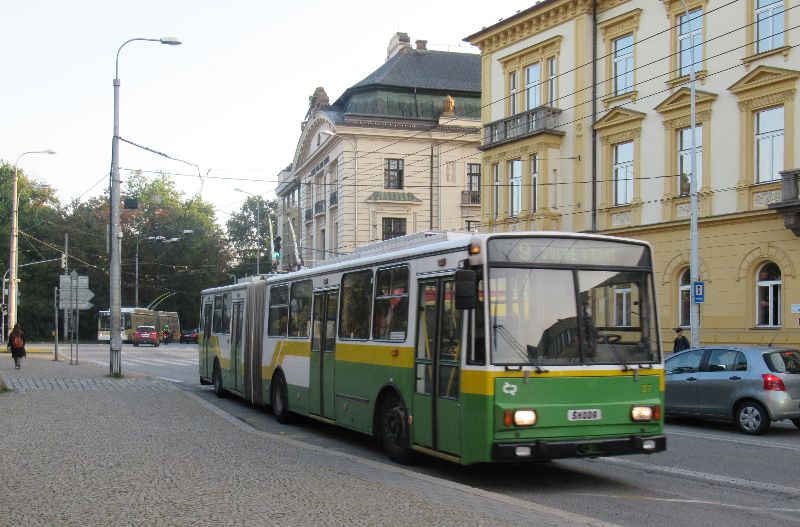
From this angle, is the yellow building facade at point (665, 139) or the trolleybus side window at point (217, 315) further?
the yellow building facade at point (665, 139)

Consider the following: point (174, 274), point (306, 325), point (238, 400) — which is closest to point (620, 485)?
point (306, 325)

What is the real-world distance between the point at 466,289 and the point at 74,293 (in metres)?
26.4

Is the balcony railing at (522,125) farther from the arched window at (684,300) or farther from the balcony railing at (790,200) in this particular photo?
the balcony railing at (790,200)

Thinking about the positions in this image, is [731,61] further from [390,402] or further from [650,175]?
[390,402]

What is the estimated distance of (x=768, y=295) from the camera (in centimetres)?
2819

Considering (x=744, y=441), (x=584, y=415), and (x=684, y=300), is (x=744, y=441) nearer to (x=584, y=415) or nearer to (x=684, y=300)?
(x=584, y=415)

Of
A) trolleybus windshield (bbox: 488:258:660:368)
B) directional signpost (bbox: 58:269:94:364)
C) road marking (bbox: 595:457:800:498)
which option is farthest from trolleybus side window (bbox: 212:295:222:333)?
trolleybus windshield (bbox: 488:258:660:368)

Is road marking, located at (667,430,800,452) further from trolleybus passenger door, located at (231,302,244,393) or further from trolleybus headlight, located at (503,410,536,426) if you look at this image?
trolleybus passenger door, located at (231,302,244,393)

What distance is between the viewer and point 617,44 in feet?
111

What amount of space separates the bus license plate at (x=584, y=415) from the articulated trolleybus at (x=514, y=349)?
1 cm

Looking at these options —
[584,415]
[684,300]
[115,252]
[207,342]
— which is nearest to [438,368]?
[584,415]

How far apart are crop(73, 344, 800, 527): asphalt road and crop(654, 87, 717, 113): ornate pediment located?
1628 centimetres

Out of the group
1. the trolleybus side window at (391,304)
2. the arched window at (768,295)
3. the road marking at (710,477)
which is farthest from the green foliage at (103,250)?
the road marking at (710,477)

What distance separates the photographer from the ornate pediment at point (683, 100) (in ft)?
97.9
